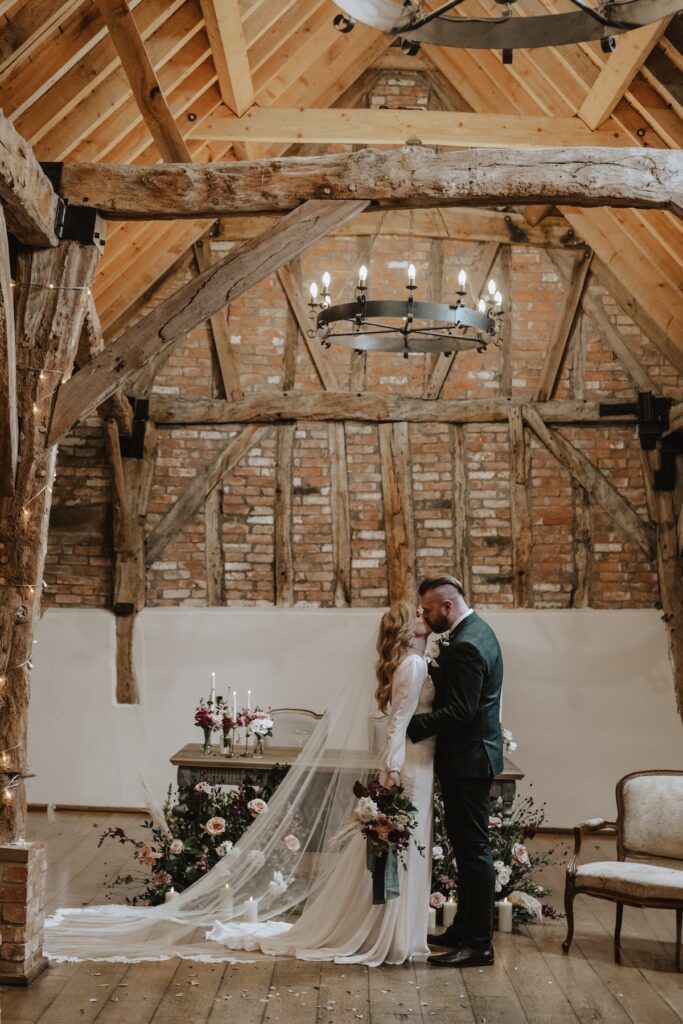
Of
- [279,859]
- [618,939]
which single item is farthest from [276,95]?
[618,939]

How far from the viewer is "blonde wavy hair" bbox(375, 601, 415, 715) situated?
452 cm

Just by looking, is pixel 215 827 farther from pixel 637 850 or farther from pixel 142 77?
pixel 142 77

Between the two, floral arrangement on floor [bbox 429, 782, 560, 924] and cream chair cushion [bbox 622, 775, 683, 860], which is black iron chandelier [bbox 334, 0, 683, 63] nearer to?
cream chair cushion [bbox 622, 775, 683, 860]

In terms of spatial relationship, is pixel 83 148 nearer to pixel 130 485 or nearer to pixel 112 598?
pixel 130 485

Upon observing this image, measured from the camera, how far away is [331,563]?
25.6ft

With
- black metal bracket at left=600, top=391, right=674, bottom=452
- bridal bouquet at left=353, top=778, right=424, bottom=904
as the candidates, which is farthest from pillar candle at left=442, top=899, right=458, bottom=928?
black metal bracket at left=600, top=391, right=674, bottom=452

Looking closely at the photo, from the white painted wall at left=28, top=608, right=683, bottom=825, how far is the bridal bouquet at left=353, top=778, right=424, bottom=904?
131 inches

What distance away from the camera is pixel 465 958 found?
14.3 feet

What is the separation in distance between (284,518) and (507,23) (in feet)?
16.0

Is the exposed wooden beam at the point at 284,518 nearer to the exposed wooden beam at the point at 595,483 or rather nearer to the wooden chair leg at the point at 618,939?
the exposed wooden beam at the point at 595,483

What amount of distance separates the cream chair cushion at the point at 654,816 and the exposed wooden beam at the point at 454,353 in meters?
3.63

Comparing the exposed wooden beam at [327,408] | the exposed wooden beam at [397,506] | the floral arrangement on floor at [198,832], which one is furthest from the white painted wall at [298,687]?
the floral arrangement on floor at [198,832]

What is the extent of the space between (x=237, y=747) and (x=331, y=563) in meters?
2.18

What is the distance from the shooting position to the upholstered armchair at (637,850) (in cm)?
437
